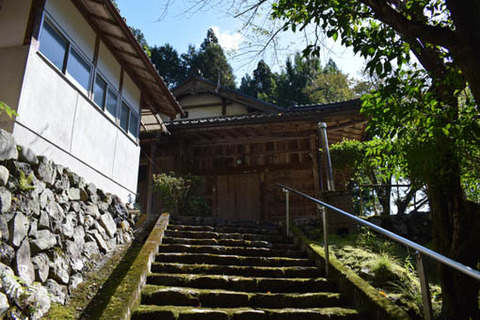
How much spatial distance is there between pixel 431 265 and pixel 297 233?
2690 mm

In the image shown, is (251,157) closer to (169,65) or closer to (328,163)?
(328,163)

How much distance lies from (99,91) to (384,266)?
6.56m

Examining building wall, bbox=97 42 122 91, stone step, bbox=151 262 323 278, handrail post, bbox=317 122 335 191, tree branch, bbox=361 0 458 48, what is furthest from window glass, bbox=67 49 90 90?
handrail post, bbox=317 122 335 191

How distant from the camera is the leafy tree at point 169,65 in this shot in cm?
3183

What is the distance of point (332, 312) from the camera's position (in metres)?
4.23

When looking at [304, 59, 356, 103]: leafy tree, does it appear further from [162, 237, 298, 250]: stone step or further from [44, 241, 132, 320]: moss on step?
[44, 241, 132, 320]: moss on step

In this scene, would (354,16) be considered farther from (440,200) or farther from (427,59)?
(440,200)

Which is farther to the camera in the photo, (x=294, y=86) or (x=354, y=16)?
(x=294, y=86)

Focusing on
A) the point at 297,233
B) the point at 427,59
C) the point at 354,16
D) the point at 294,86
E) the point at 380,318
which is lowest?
the point at 380,318

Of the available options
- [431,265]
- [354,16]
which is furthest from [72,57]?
[431,265]

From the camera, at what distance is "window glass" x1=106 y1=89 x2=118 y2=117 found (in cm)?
809

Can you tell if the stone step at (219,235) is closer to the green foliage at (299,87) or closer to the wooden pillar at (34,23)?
the wooden pillar at (34,23)

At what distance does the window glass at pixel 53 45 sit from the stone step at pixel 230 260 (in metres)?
3.74

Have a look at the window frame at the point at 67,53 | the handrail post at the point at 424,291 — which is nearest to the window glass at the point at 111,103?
the window frame at the point at 67,53
